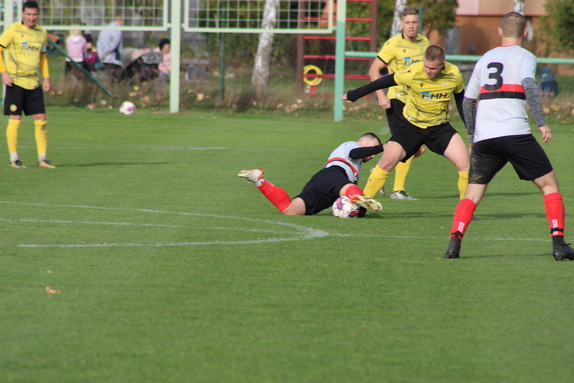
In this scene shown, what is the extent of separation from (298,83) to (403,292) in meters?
20.7

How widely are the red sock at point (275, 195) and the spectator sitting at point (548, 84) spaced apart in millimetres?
15918

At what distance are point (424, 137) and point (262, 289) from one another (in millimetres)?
3809

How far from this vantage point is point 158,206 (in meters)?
9.45

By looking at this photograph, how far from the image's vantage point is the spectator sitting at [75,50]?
994 inches

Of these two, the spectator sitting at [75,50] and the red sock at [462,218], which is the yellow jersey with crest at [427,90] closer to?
the red sock at [462,218]

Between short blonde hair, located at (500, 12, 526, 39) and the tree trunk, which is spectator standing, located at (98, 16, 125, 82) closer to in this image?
the tree trunk

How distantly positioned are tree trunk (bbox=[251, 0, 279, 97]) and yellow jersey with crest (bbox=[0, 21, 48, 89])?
37.8ft

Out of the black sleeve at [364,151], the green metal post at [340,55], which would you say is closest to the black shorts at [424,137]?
the black sleeve at [364,151]

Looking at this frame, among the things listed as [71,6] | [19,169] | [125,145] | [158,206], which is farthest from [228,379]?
[71,6]

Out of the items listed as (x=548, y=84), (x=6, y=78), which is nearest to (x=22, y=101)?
(x=6, y=78)

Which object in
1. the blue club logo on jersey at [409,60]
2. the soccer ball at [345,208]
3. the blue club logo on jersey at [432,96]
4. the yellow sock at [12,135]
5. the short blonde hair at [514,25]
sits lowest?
the soccer ball at [345,208]

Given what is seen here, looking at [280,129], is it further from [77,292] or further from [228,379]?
[228,379]

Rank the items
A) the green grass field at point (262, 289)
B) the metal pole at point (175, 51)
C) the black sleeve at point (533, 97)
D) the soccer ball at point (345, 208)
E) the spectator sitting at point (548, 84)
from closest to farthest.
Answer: the green grass field at point (262, 289) < the black sleeve at point (533, 97) < the soccer ball at point (345, 208) < the metal pole at point (175, 51) < the spectator sitting at point (548, 84)

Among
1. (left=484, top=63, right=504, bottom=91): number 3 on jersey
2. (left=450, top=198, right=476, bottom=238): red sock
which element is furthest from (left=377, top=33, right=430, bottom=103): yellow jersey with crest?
(left=450, top=198, right=476, bottom=238): red sock
